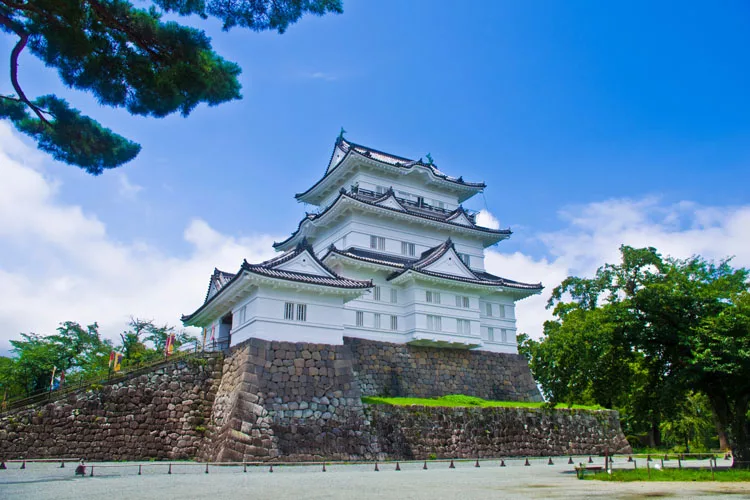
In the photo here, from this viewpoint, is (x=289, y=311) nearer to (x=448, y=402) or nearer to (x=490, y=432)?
(x=448, y=402)

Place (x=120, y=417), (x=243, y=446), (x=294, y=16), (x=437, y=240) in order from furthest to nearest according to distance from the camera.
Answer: (x=437, y=240), (x=120, y=417), (x=243, y=446), (x=294, y=16)

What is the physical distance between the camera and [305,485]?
12305 mm

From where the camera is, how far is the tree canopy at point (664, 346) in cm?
1623

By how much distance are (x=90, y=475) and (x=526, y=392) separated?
23.0m

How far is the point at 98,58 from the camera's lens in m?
10.2

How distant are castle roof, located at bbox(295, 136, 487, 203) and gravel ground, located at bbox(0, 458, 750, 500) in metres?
20.4

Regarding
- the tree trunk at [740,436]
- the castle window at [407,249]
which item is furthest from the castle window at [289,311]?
the tree trunk at [740,436]

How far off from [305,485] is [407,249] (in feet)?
67.4

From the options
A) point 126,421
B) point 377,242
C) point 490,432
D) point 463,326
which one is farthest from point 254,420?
point 377,242

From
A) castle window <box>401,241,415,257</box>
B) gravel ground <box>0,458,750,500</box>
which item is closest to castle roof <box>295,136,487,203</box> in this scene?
castle window <box>401,241,415,257</box>

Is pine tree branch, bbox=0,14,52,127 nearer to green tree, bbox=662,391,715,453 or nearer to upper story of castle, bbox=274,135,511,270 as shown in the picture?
upper story of castle, bbox=274,135,511,270

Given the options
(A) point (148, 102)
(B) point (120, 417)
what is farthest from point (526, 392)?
(A) point (148, 102)

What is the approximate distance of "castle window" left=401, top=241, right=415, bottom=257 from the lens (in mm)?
31562

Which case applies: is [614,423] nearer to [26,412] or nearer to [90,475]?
[90,475]
